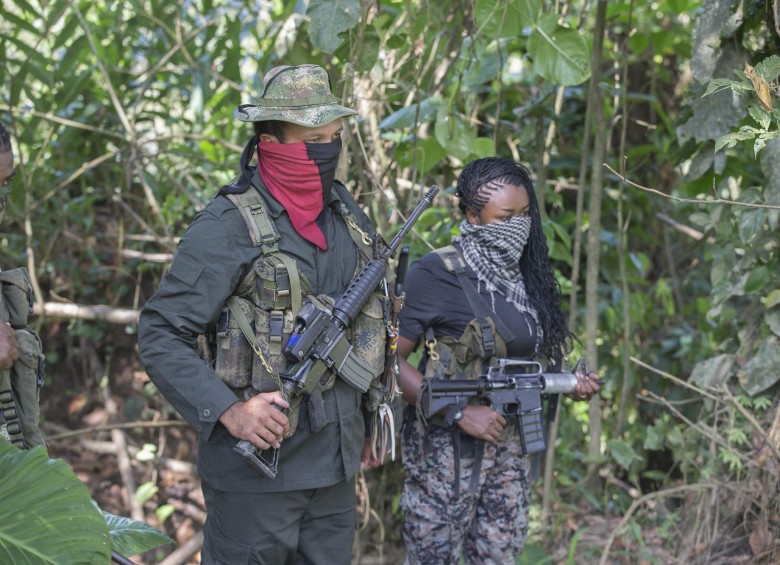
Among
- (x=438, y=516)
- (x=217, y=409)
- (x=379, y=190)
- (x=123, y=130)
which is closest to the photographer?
(x=217, y=409)

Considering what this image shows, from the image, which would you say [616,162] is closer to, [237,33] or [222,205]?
[237,33]

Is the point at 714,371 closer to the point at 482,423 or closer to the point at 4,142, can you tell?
the point at 482,423

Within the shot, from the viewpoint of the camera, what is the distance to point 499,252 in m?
2.88

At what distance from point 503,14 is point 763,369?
1766 millimetres

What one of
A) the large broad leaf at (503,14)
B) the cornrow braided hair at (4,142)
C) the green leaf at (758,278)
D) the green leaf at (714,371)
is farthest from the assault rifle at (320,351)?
the green leaf at (714,371)

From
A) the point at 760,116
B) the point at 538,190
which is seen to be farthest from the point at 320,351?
the point at 538,190

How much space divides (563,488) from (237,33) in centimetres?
276

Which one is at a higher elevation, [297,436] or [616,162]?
[616,162]

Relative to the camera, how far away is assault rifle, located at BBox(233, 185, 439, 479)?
2.20m

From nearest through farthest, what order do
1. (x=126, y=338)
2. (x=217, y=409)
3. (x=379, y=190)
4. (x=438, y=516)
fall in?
1. (x=217, y=409)
2. (x=438, y=516)
3. (x=379, y=190)
4. (x=126, y=338)

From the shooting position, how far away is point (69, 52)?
4.25 m

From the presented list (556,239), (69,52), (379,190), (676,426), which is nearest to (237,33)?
(69,52)

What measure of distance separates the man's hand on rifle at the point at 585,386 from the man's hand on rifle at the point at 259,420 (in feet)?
3.92

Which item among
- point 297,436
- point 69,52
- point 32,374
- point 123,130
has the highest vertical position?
point 69,52
